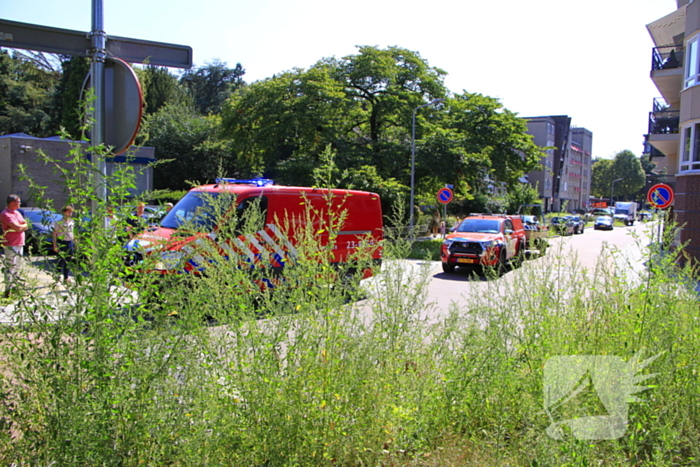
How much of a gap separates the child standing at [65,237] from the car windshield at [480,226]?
581 inches

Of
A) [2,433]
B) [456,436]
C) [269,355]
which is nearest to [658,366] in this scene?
[456,436]

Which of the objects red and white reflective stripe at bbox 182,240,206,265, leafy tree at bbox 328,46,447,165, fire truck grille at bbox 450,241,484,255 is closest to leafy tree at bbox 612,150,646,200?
leafy tree at bbox 328,46,447,165

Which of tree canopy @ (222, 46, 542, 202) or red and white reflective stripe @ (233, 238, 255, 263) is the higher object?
tree canopy @ (222, 46, 542, 202)

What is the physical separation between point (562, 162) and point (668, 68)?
189ft

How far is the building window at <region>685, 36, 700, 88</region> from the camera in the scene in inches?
701

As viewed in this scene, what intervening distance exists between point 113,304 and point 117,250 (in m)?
0.28

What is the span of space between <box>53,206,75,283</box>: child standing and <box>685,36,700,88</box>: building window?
21069 millimetres

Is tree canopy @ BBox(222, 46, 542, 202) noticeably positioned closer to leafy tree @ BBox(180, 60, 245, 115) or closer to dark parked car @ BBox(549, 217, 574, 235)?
dark parked car @ BBox(549, 217, 574, 235)

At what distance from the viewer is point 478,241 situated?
1539cm

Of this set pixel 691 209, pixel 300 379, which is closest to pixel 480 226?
pixel 691 209

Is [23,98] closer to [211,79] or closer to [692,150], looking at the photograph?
[211,79]

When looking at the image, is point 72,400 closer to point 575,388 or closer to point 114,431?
point 114,431

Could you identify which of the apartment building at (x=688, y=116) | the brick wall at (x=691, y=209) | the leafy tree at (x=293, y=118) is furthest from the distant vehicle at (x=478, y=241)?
the leafy tree at (x=293, y=118)

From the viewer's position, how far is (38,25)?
3.71m
